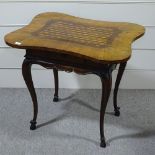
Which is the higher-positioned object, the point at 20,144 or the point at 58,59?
the point at 58,59

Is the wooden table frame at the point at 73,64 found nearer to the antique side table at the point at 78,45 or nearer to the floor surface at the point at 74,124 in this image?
the antique side table at the point at 78,45

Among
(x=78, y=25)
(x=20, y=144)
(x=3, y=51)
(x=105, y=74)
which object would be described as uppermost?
(x=78, y=25)

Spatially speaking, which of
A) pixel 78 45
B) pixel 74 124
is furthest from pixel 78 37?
pixel 74 124

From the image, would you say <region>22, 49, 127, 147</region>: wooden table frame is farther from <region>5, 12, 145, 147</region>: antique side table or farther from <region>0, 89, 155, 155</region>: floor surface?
<region>0, 89, 155, 155</region>: floor surface

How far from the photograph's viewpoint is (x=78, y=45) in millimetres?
1204

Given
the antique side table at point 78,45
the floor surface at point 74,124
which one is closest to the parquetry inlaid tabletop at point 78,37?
the antique side table at point 78,45

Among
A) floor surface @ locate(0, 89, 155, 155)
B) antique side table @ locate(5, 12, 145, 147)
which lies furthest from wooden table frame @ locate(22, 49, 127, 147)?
floor surface @ locate(0, 89, 155, 155)

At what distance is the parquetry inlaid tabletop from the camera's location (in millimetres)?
1157

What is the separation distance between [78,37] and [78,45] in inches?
3.7

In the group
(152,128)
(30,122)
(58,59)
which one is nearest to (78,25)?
(58,59)

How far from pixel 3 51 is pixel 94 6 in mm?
622

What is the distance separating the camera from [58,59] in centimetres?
125

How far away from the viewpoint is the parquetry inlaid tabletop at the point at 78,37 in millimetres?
1157

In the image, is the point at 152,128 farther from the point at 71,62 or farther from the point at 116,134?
the point at 71,62
